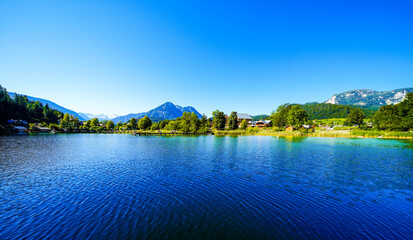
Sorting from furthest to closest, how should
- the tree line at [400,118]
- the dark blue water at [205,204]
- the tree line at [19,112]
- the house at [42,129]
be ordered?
the house at [42,129]
the tree line at [19,112]
the tree line at [400,118]
the dark blue water at [205,204]

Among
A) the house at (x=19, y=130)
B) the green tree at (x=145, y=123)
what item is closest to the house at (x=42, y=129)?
the house at (x=19, y=130)

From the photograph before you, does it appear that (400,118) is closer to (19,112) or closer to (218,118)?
(218,118)

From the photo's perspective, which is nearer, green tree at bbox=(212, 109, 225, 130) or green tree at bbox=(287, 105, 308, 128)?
green tree at bbox=(287, 105, 308, 128)

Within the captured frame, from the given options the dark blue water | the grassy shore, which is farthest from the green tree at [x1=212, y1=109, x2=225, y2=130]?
the dark blue water

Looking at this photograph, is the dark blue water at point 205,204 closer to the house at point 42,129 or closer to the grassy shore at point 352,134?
the grassy shore at point 352,134

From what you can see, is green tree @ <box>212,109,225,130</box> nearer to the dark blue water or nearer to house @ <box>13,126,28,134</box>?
the dark blue water

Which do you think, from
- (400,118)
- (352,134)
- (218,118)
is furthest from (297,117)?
(218,118)

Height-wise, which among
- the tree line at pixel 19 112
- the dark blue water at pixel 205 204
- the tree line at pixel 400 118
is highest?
the tree line at pixel 19 112

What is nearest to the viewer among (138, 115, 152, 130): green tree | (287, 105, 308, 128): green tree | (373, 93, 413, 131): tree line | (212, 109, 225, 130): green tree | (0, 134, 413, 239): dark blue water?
(0, 134, 413, 239): dark blue water

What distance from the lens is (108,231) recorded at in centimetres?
945

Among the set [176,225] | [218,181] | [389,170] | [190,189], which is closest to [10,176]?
[190,189]

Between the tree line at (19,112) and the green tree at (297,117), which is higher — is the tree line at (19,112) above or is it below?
above

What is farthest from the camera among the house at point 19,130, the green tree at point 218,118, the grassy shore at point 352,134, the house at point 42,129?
the house at point 42,129

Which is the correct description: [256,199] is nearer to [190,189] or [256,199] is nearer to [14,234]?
[190,189]
